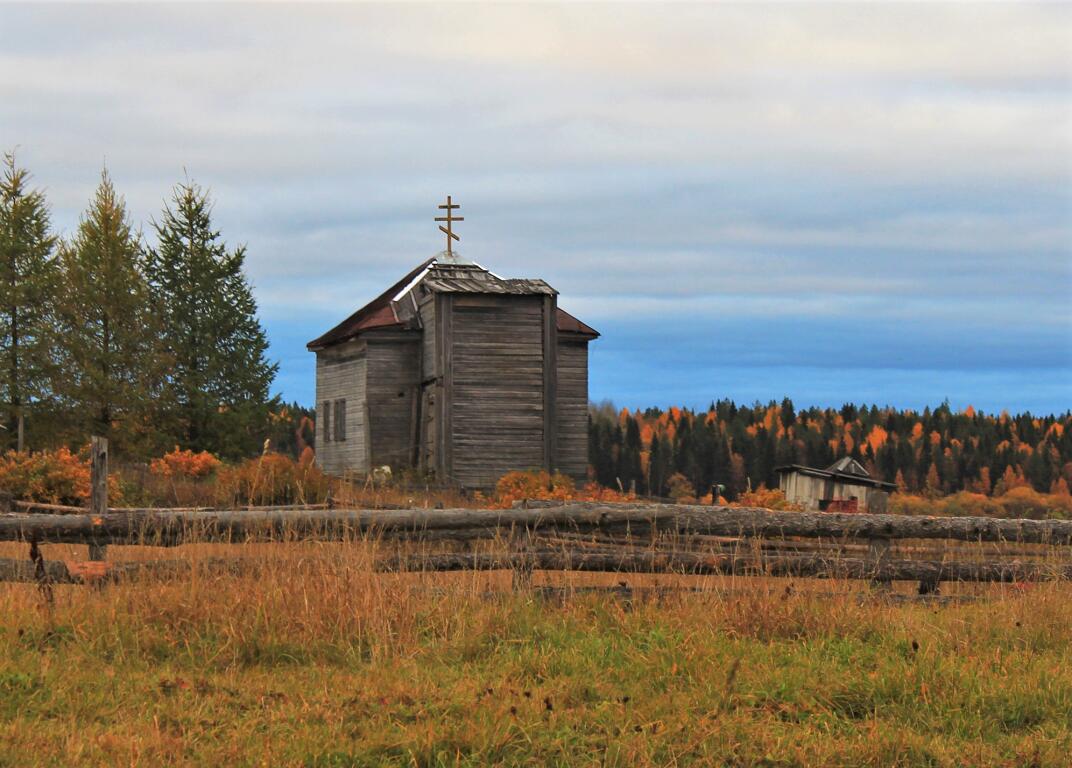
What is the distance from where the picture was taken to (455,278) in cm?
3092

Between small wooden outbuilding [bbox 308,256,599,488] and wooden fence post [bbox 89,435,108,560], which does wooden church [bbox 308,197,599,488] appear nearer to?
small wooden outbuilding [bbox 308,256,599,488]

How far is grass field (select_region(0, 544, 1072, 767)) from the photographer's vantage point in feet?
17.8

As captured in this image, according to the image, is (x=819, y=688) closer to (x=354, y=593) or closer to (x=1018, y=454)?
(x=354, y=593)

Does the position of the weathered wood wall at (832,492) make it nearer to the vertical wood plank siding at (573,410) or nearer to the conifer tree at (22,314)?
the vertical wood plank siding at (573,410)

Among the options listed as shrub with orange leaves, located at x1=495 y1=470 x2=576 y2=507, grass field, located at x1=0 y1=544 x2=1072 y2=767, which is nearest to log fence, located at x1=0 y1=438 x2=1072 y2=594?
grass field, located at x1=0 y1=544 x2=1072 y2=767

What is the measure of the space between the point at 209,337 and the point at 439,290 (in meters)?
14.0

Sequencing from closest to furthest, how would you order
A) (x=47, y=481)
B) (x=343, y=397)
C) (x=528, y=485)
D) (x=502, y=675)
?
1. (x=502, y=675)
2. (x=47, y=481)
3. (x=528, y=485)
4. (x=343, y=397)

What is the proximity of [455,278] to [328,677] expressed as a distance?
24796 millimetres

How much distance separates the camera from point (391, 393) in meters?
32.2

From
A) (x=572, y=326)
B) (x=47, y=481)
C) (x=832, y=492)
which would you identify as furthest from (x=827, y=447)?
(x=47, y=481)

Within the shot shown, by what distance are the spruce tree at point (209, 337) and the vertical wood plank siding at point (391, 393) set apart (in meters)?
9.22

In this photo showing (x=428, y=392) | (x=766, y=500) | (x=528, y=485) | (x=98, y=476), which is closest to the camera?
(x=98, y=476)

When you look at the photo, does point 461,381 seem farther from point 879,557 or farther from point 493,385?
point 879,557

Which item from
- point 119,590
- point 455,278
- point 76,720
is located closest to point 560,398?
point 455,278
